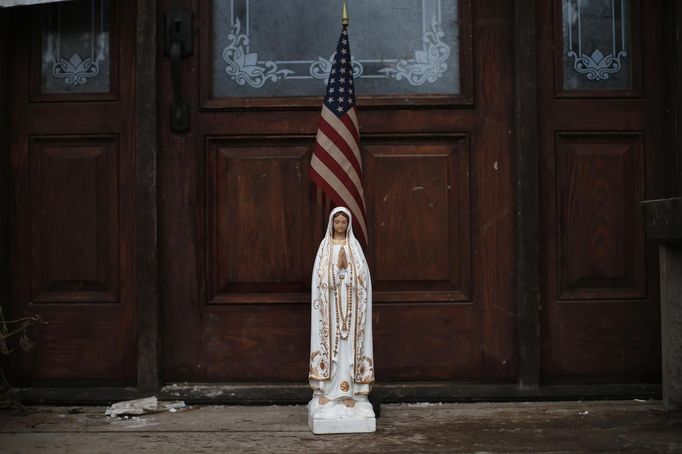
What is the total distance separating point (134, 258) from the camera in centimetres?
443

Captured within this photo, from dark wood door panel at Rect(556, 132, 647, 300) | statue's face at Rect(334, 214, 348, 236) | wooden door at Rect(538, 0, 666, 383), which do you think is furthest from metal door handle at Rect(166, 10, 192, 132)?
dark wood door panel at Rect(556, 132, 647, 300)

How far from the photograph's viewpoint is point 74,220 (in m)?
4.45

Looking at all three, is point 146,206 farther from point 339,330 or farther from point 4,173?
point 339,330

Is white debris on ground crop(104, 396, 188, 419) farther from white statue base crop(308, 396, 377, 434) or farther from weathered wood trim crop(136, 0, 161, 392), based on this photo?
white statue base crop(308, 396, 377, 434)

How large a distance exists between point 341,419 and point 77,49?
2306mm

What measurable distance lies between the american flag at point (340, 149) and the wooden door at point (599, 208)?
3.46 feet

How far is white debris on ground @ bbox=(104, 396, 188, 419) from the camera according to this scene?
13.5 feet

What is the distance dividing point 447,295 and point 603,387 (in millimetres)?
880

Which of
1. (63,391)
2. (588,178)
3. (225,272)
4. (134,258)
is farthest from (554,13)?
(63,391)

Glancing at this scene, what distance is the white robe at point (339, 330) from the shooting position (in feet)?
12.4

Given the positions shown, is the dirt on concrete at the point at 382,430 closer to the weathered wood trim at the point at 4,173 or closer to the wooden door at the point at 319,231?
the wooden door at the point at 319,231

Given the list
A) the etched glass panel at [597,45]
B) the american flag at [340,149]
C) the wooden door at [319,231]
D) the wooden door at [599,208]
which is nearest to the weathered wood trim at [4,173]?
the wooden door at [319,231]

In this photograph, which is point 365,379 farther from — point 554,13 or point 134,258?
point 554,13

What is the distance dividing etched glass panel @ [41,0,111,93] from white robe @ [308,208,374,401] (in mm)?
1666
